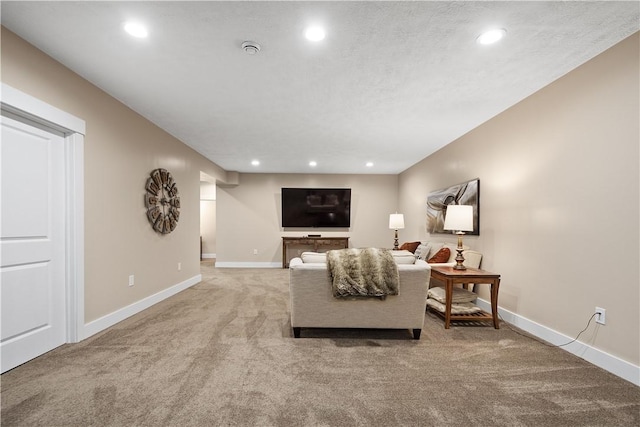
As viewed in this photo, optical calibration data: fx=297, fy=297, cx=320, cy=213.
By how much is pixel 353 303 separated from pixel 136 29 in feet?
8.43

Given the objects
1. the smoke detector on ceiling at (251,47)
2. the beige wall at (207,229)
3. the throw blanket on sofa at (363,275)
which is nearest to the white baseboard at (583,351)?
the throw blanket on sofa at (363,275)

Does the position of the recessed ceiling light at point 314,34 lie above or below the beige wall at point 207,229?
above

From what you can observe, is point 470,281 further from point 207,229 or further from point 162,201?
point 207,229

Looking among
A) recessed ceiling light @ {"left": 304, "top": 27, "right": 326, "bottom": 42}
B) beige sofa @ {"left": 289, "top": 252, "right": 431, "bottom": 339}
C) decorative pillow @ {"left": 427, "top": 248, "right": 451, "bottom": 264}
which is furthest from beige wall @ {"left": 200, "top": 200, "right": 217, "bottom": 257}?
recessed ceiling light @ {"left": 304, "top": 27, "right": 326, "bottom": 42}

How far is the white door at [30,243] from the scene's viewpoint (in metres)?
2.05

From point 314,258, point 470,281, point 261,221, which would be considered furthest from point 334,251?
point 261,221

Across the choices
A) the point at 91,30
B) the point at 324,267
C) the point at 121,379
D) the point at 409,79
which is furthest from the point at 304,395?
the point at 91,30

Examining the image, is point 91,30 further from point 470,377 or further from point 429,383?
point 470,377

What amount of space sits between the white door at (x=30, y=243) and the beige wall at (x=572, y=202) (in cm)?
420

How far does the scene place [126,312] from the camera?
319 centimetres

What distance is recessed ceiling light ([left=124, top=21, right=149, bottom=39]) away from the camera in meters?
1.88

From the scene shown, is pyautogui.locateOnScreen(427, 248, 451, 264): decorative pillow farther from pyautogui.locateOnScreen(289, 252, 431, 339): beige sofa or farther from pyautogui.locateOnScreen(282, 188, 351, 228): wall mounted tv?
pyautogui.locateOnScreen(282, 188, 351, 228): wall mounted tv

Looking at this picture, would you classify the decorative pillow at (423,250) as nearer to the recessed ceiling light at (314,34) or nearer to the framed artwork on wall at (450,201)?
the framed artwork on wall at (450,201)

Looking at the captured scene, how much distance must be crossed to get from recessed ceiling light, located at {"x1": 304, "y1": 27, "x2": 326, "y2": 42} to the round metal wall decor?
2.71m
